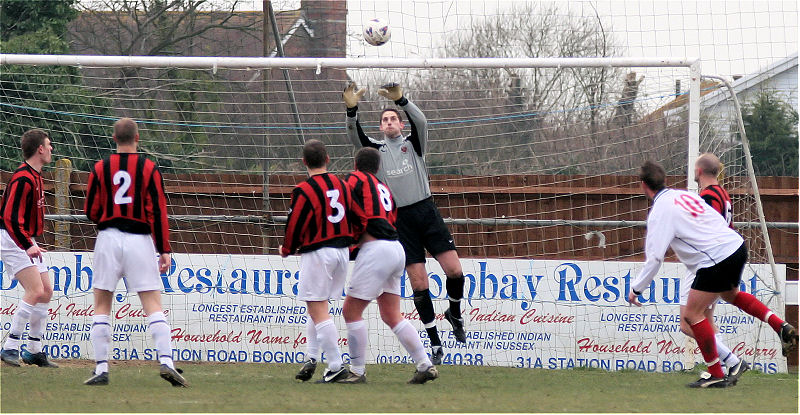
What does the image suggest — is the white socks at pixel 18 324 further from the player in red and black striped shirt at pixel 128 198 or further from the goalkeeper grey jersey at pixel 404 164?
the goalkeeper grey jersey at pixel 404 164

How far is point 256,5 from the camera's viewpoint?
2077cm

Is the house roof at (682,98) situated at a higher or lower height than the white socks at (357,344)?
higher

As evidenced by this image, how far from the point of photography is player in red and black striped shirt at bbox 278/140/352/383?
21.5ft

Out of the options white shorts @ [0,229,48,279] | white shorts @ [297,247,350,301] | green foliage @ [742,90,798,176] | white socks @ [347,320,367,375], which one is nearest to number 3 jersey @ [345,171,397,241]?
white shorts @ [297,247,350,301]

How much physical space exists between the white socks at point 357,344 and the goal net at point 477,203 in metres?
3.13

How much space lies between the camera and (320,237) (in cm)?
656

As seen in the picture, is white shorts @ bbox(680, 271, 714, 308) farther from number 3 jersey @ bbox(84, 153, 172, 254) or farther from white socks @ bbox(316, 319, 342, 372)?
number 3 jersey @ bbox(84, 153, 172, 254)

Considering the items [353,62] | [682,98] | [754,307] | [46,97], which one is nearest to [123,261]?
[353,62]

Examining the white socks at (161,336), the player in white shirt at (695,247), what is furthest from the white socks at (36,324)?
the player in white shirt at (695,247)

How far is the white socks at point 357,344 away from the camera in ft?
22.3

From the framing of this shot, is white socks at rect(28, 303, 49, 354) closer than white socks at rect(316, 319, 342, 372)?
No

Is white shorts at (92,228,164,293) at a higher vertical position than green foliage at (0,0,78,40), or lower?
lower

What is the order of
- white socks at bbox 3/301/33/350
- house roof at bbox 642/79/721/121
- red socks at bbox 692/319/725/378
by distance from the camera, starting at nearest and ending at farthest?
1. red socks at bbox 692/319/725/378
2. white socks at bbox 3/301/33/350
3. house roof at bbox 642/79/721/121

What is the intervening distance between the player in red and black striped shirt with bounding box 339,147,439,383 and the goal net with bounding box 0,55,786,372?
8.42ft
